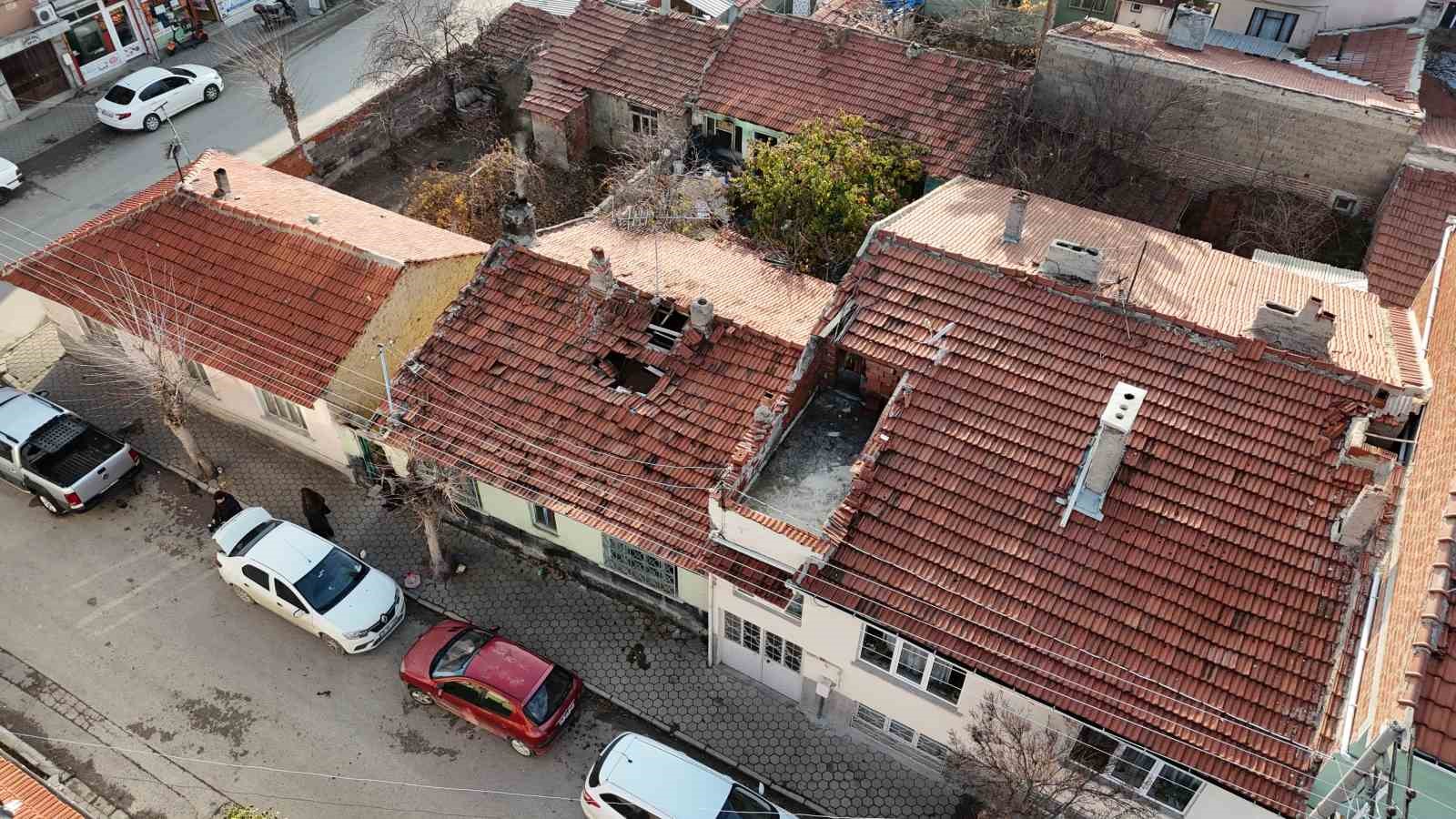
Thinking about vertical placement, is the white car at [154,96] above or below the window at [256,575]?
above

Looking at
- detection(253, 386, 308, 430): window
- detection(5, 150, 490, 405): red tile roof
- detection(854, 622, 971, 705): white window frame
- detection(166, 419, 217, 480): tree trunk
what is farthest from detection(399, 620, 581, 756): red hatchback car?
detection(166, 419, 217, 480): tree trunk

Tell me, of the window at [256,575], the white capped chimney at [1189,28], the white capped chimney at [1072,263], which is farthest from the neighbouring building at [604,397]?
the white capped chimney at [1189,28]

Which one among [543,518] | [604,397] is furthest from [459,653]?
[604,397]

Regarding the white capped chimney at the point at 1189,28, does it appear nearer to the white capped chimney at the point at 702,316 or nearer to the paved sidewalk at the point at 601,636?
the white capped chimney at the point at 702,316

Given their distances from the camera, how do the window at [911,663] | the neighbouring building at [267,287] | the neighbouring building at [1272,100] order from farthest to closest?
1. the neighbouring building at [1272,100]
2. the neighbouring building at [267,287]
3. the window at [911,663]

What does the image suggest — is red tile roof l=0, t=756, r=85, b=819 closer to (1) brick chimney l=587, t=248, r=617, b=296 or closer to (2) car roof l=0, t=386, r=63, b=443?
(2) car roof l=0, t=386, r=63, b=443

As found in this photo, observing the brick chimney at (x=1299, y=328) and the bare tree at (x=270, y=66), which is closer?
the brick chimney at (x=1299, y=328)

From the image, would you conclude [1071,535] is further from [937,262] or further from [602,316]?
[602,316]
